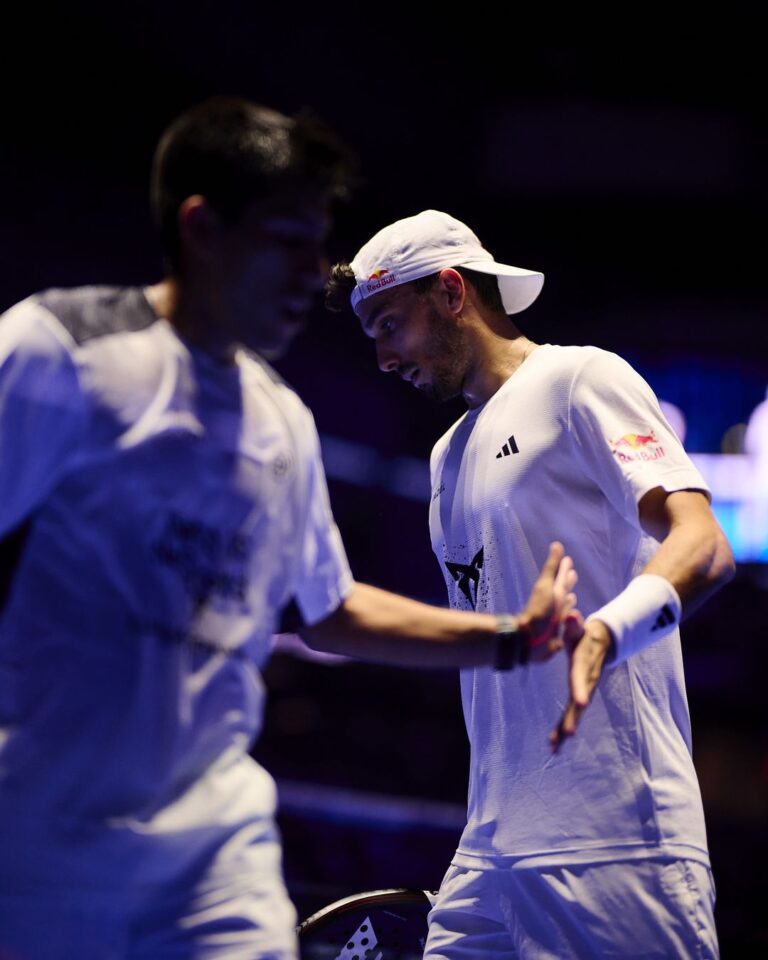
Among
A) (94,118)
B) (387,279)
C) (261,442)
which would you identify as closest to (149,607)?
(261,442)

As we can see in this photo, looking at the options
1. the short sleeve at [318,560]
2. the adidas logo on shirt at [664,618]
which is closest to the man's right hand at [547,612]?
the adidas logo on shirt at [664,618]

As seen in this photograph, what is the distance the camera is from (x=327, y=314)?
11656 millimetres

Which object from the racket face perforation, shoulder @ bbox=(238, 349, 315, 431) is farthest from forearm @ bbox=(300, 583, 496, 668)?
the racket face perforation

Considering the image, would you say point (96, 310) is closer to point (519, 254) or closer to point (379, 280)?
point (379, 280)

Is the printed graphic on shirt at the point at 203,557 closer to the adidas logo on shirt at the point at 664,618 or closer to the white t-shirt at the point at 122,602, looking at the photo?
the white t-shirt at the point at 122,602

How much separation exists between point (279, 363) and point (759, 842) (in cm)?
610

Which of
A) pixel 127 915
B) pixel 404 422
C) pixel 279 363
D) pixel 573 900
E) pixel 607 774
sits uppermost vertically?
pixel 127 915

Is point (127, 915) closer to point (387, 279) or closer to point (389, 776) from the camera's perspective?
point (387, 279)

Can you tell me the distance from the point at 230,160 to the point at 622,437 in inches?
50.7

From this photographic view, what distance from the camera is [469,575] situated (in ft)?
11.1

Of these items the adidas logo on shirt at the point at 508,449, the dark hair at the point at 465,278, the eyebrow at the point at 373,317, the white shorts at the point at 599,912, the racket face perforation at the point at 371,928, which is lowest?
the racket face perforation at the point at 371,928

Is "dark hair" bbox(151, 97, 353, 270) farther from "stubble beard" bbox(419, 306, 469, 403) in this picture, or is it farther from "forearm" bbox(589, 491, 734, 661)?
"stubble beard" bbox(419, 306, 469, 403)

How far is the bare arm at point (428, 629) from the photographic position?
2.60 meters

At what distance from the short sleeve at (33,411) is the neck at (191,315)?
0.27 meters
